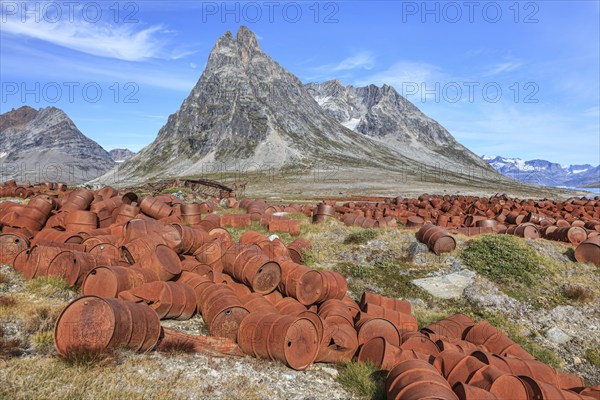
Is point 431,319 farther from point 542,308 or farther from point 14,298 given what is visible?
point 14,298

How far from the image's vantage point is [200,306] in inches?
293

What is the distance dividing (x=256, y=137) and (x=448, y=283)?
371 ft

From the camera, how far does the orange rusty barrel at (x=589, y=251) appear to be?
12.2m

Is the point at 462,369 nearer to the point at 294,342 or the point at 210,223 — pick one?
the point at 294,342

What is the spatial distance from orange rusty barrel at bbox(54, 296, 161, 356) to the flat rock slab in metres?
8.09

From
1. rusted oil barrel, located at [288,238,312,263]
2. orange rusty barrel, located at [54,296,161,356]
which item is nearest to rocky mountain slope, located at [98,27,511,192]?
rusted oil barrel, located at [288,238,312,263]

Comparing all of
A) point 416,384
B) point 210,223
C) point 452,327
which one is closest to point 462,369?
point 416,384

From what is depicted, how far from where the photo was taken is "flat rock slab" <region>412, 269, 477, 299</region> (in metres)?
11.0

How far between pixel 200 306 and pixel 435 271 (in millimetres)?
7510

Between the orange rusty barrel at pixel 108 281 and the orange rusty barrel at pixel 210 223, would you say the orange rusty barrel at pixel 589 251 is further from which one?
the orange rusty barrel at pixel 108 281

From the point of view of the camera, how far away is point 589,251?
40.5 feet

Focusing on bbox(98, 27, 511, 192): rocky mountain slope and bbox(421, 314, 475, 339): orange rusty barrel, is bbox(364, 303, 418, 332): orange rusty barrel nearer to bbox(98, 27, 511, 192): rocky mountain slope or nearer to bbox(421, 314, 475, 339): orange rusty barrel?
bbox(421, 314, 475, 339): orange rusty barrel

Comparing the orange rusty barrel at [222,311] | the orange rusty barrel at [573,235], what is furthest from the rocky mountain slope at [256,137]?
the orange rusty barrel at [222,311]

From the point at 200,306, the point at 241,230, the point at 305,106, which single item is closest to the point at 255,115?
the point at 305,106
